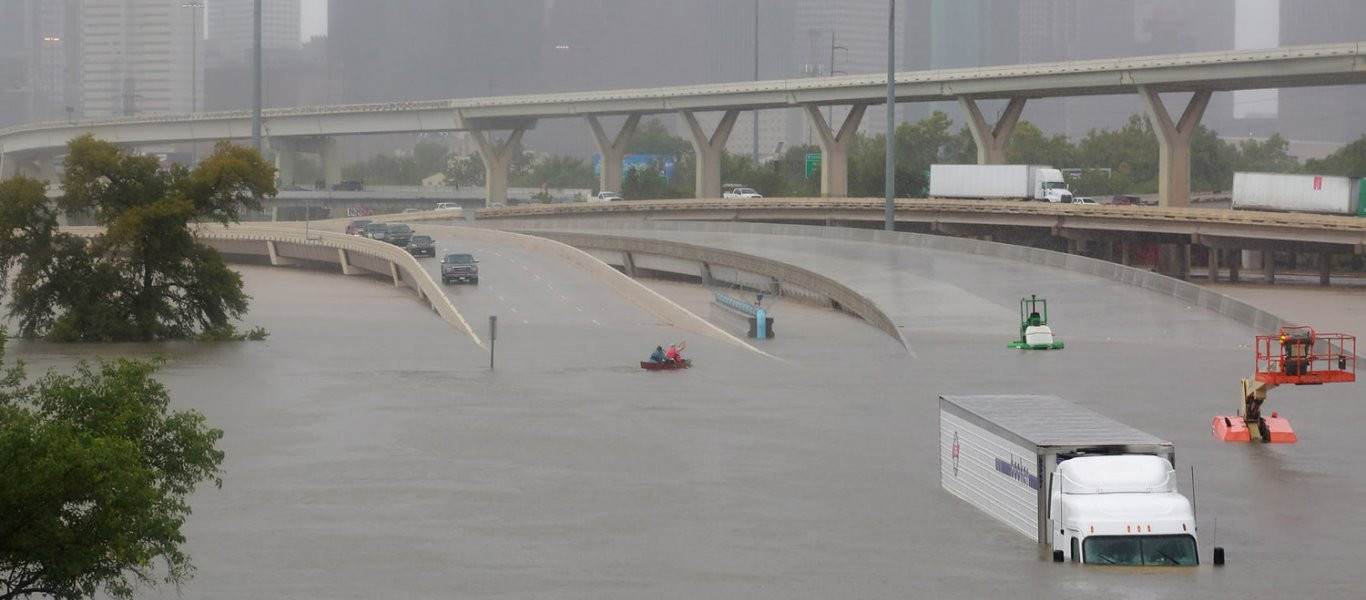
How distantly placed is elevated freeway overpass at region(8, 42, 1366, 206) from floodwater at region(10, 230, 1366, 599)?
122ft

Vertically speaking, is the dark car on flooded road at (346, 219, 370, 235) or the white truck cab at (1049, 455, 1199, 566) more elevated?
the dark car on flooded road at (346, 219, 370, 235)

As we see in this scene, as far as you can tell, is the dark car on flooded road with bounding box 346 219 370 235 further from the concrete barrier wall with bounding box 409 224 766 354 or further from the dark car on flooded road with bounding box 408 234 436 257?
the dark car on flooded road with bounding box 408 234 436 257

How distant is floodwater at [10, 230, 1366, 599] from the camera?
2575cm

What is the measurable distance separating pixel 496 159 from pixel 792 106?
4152cm

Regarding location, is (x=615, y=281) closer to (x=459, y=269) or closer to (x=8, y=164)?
(x=459, y=269)

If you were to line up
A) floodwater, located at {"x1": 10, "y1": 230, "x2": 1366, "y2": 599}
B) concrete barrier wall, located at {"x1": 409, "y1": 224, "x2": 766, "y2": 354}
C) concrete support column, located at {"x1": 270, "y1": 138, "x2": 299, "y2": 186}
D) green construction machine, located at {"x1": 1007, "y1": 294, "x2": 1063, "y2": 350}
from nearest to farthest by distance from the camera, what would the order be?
floodwater, located at {"x1": 10, "y1": 230, "x2": 1366, "y2": 599}
green construction machine, located at {"x1": 1007, "y1": 294, "x2": 1063, "y2": 350}
concrete barrier wall, located at {"x1": 409, "y1": 224, "x2": 766, "y2": 354}
concrete support column, located at {"x1": 270, "y1": 138, "x2": 299, "y2": 186}

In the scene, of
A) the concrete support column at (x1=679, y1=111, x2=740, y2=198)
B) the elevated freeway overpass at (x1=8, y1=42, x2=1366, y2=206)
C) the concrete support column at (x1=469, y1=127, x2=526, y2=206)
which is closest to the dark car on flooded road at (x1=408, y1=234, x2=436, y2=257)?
the elevated freeway overpass at (x1=8, y1=42, x2=1366, y2=206)

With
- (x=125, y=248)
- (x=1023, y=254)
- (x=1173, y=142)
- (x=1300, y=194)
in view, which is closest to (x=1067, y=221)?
(x=1173, y=142)

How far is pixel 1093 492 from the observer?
24891 mm

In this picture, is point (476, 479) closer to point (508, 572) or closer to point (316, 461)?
point (316, 461)

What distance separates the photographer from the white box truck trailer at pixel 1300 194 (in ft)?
296

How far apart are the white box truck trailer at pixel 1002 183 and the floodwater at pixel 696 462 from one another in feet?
144

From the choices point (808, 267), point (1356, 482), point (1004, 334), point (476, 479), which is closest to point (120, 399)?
point (476, 479)

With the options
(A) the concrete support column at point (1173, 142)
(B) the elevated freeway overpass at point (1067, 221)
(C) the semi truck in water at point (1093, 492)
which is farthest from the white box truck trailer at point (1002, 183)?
(C) the semi truck in water at point (1093, 492)
